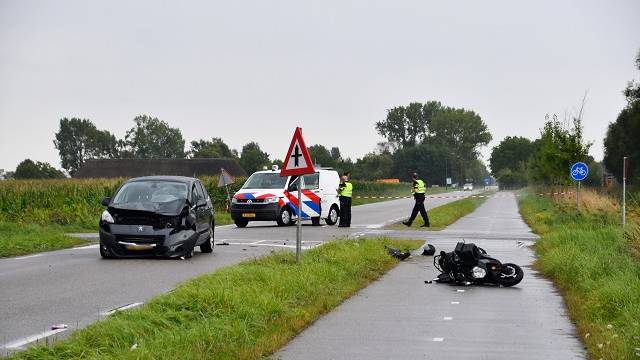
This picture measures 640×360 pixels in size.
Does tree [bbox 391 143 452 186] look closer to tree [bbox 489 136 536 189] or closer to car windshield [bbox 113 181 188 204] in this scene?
tree [bbox 489 136 536 189]

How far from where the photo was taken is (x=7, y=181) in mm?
37031

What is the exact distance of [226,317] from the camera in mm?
8555

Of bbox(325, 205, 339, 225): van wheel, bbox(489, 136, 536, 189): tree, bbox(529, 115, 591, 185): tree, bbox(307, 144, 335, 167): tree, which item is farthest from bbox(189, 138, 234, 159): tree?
bbox(325, 205, 339, 225): van wheel

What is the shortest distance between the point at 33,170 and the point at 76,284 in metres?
126

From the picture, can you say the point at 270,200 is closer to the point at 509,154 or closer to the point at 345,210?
the point at 345,210

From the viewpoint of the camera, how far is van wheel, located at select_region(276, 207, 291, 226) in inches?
1180

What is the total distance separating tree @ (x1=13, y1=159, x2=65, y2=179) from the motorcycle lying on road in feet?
413

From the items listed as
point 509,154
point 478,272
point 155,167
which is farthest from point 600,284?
point 509,154

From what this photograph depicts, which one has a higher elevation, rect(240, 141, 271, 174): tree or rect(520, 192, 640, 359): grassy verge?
rect(240, 141, 271, 174): tree

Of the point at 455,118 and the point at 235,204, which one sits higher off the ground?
the point at 455,118

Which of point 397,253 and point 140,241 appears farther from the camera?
point 397,253

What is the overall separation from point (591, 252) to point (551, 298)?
4.63m

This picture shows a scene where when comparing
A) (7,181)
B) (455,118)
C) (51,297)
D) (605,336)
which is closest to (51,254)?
(51,297)

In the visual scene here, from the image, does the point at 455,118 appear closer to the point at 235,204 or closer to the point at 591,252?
the point at 235,204
